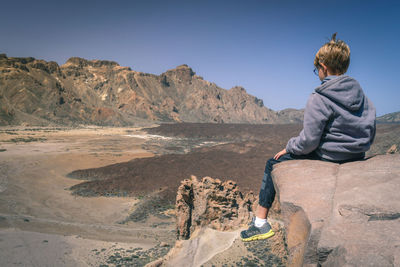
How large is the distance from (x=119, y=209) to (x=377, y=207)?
44.3 ft

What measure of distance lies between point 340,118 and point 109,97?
3952 inches

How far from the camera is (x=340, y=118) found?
8.41 ft

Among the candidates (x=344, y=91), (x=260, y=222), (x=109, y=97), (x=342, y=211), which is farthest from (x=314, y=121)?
(x=109, y=97)

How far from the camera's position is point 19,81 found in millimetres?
70438

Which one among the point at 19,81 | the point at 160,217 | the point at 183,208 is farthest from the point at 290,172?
the point at 19,81

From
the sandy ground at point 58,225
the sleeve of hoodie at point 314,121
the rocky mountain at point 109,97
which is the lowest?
the sandy ground at point 58,225

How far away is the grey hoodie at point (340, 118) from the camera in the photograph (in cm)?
255

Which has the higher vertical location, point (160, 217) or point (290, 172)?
point (290, 172)

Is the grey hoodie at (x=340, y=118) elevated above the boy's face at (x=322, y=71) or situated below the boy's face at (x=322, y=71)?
below

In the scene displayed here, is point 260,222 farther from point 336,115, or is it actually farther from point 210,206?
point 210,206

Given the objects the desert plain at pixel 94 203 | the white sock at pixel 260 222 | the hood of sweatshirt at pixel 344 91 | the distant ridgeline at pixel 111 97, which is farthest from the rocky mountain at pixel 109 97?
the hood of sweatshirt at pixel 344 91

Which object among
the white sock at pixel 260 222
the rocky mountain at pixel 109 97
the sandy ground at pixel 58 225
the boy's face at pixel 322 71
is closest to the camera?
the boy's face at pixel 322 71

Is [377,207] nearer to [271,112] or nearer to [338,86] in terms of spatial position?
[338,86]

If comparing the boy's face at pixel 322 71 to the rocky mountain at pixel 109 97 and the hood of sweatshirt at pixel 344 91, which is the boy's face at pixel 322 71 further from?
the rocky mountain at pixel 109 97
